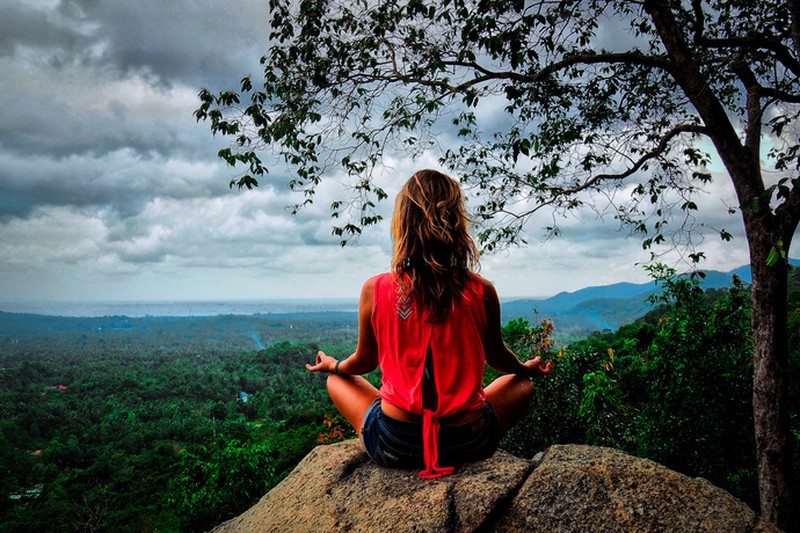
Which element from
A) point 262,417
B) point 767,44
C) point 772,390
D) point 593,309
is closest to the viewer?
point 772,390

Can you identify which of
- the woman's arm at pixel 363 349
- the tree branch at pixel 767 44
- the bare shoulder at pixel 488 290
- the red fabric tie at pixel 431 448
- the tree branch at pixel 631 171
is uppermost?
the tree branch at pixel 767 44

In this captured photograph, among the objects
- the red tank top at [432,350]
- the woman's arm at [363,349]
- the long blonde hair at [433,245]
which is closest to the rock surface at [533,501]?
the red tank top at [432,350]

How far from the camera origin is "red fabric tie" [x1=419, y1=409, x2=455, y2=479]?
239cm

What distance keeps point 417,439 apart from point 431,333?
1.95ft

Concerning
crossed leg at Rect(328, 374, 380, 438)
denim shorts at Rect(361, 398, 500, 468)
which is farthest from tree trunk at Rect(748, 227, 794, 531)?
crossed leg at Rect(328, 374, 380, 438)

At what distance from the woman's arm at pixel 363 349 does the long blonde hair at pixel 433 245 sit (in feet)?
0.81

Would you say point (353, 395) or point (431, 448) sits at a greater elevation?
point (353, 395)

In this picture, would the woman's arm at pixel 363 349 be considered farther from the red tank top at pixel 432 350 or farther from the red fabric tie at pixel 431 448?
the red fabric tie at pixel 431 448

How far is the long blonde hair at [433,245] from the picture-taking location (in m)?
2.30

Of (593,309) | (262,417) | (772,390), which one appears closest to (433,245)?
(772,390)

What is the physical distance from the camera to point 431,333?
7.88 ft

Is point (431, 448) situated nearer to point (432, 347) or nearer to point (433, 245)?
point (432, 347)

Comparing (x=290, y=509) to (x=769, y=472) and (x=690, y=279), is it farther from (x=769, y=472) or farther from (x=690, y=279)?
(x=690, y=279)

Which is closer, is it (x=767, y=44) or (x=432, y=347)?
(x=432, y=347)
